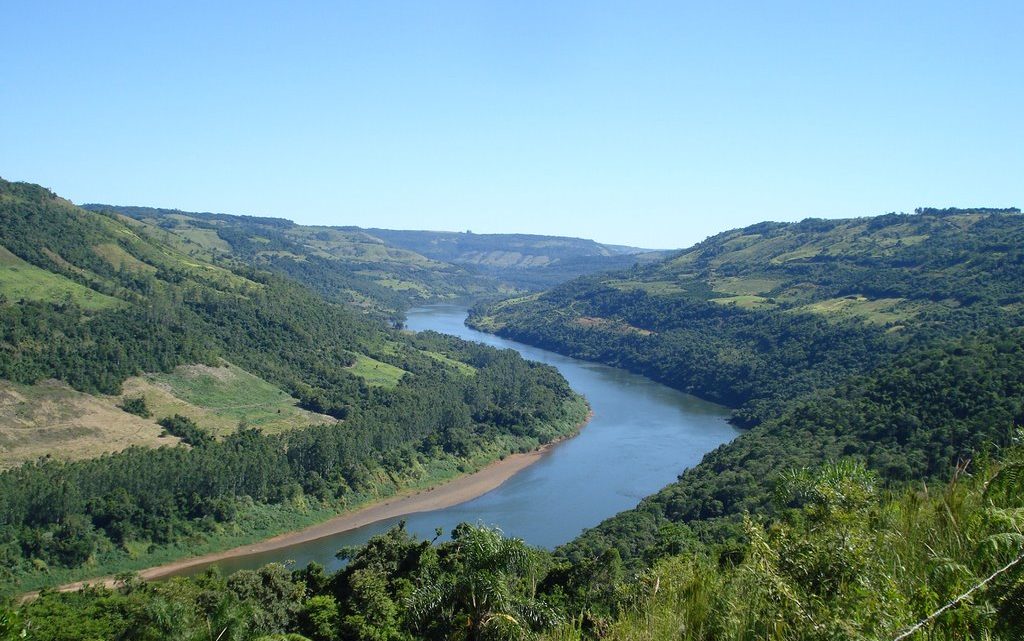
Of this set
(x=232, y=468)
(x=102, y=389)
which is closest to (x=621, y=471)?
(x=232, y=468)

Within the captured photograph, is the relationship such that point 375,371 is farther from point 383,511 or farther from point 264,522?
point 264,522

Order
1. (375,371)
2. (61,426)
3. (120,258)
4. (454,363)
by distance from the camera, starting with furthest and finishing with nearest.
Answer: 1. (454,363)
2. (120,258)
3. (375,371)
4. (61,426)

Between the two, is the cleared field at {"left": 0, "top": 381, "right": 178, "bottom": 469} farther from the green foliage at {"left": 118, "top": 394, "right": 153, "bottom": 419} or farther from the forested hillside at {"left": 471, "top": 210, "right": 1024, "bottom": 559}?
the forested hillside at {"left": 471, "top": 210, "right": 1024, "bottom": 559}

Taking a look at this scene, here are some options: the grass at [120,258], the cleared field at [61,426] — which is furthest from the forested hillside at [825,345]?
the grass at [120,258]

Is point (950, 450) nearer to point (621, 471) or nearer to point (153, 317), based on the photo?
point (621, 471)

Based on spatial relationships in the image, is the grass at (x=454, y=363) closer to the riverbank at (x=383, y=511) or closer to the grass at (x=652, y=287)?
the riverbank at (x=383, y=511)

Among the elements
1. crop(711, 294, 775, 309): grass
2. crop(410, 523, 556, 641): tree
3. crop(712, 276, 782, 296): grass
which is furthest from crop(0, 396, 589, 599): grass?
crop(712, 276, 782, 296): grass

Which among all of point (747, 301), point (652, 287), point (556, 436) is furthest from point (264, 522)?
point (652, 287)
